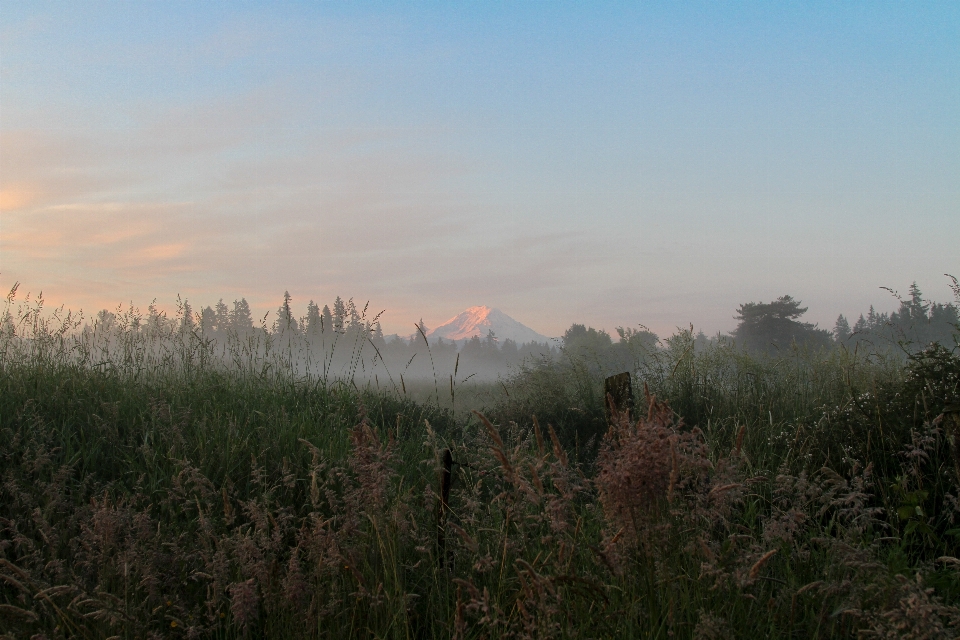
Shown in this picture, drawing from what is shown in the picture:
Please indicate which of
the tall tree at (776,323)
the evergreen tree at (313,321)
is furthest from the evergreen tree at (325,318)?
the tall tree at (776,323)

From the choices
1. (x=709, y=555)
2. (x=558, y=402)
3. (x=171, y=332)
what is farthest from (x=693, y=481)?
(x=171, y=332)

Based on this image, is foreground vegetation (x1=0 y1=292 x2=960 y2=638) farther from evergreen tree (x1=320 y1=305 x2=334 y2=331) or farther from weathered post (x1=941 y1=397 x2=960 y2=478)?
evergreen tree (x1=320 y1=305 x2=334 y2=331)

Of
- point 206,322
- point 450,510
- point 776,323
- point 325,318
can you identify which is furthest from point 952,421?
point 776,323

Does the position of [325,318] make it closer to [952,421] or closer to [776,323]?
[952,421]

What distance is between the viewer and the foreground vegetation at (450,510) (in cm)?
254

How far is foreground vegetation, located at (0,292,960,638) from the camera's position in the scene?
2537 mm

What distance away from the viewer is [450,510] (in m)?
3.43

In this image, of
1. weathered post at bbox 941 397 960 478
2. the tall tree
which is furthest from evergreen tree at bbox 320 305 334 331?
the tall tree

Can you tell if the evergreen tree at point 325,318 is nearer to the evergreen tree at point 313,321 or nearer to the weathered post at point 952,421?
the evergreen tree at point 313,321

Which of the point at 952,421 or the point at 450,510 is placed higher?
the point at 952,421

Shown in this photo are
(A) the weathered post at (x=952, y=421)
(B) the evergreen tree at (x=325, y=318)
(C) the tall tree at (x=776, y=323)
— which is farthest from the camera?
(C) the tall tree at (x=776, y=323)

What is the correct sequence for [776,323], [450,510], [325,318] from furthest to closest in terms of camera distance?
1. [776,323]
2. [325,318]
3. [450,510]

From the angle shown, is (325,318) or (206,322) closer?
(325,318)

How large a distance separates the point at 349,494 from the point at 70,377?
4.95 m
